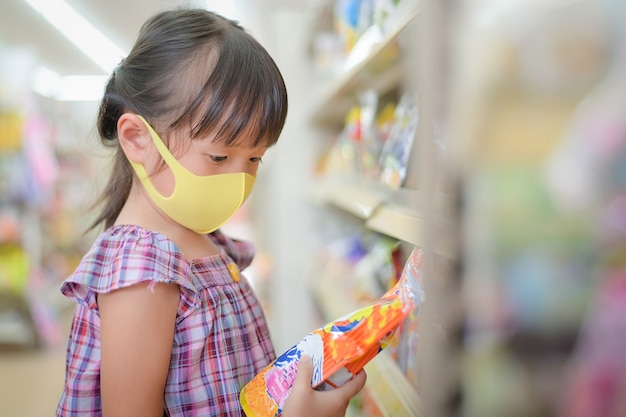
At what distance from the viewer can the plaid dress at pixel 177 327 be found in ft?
2.61

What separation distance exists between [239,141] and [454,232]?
13.6 inches

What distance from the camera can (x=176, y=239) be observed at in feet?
2.93

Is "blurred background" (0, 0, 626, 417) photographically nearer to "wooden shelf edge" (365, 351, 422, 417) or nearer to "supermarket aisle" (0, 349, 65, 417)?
"wooden shelf edge" (365, 351, 422, 417)

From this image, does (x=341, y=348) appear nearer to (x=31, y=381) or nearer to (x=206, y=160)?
(x=206, y=160)

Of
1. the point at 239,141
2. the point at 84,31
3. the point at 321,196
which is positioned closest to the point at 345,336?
the point at 239,141

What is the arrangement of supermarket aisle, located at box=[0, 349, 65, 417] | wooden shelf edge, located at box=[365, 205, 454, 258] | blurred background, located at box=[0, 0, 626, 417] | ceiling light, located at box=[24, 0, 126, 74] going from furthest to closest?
supermarket aisle, located at box=[0, 349, 65, 417], ceiling light, located at box=[24, 0, 126, 74], wooden shelf edge, located at box=[365, 205, 454, 258], blurred background, located at box=[0, 0, 626, 417]

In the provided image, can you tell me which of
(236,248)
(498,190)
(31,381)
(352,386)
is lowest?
A: (31,381)

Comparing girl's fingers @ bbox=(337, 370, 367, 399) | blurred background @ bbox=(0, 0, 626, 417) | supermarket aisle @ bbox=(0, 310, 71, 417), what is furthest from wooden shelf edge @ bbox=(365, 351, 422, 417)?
supermarket aisle @ bbox=(0, 310, 71, 417)

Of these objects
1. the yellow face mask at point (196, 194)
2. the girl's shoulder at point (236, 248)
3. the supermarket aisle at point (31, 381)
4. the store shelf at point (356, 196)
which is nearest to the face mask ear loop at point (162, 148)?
the yellow face mask at point (196, 194)

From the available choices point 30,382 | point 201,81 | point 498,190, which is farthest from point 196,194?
point 30,382

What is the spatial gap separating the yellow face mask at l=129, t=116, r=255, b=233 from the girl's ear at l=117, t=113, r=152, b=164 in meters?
0.01

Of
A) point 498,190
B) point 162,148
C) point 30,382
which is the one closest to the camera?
point 498,190

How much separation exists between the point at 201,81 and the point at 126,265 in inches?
11.4

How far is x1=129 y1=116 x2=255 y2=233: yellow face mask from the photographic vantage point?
841mm
